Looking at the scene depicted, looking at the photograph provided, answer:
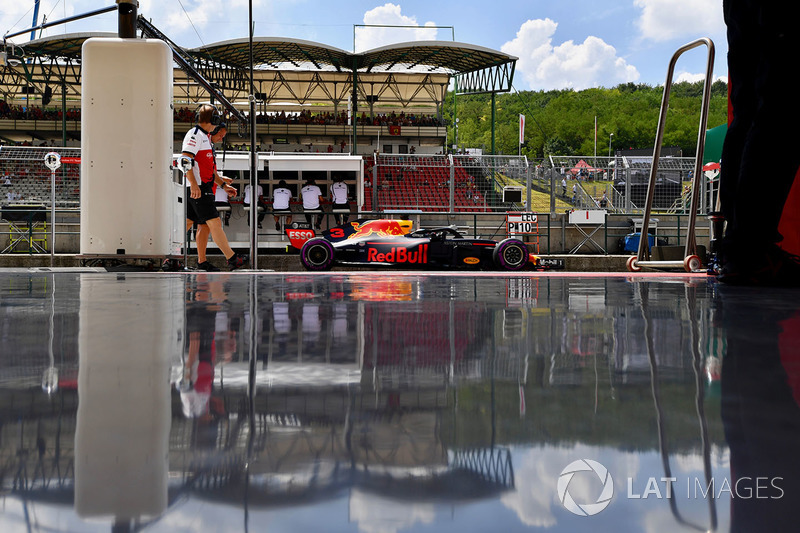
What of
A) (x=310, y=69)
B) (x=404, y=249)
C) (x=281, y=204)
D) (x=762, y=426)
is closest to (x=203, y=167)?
(x=404, y=249)

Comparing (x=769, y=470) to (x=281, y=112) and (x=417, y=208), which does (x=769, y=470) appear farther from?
(x=281, y=112)

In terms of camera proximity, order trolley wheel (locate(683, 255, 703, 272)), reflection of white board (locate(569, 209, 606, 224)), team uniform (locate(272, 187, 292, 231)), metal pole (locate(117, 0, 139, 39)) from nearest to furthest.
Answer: trolley wheel (locate(683, 255, 703, 272)) < metal pole (locate(117, 0, 139, 39)) < team uniform (locate(272, 187, 292, 231)) < reflection of white board (locate(569, 209, 606, 224))

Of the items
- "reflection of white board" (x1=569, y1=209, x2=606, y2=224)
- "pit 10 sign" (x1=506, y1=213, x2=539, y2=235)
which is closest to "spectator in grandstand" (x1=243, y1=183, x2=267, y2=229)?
"pit 10 sign" (x1=506, y1=213, x2=539, y2=235)

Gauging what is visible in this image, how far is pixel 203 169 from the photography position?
8.13m

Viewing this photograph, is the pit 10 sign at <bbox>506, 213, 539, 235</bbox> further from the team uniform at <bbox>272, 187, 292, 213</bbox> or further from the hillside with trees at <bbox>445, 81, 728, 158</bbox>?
the hillside with trees at <bbox>445, 81, 728, 158</bbox>

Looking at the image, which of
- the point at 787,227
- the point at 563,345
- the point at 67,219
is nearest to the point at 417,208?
the point at 67,219

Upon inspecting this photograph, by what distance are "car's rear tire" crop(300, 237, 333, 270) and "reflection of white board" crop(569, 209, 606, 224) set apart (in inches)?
356

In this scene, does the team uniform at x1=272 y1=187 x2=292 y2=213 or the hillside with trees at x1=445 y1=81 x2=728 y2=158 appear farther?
the hillside with trees at x1=445 y1=81 x2=728 y2=158

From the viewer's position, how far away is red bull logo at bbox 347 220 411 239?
1208 centimetres

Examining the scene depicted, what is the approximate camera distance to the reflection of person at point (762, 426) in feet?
2.23

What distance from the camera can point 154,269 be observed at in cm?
723

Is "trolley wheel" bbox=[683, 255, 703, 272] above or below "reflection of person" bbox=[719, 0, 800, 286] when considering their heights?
below

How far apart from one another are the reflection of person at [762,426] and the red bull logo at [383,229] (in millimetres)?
10074

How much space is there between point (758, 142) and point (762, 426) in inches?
158
